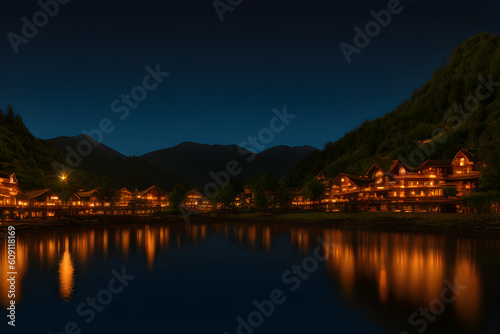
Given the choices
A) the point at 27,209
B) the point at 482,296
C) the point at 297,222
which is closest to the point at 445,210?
the point at 297,222

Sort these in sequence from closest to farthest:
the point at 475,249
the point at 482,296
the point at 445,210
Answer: the point at 482,296 < the point at 475,249 < the point at 445,210

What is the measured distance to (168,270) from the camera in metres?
33.2

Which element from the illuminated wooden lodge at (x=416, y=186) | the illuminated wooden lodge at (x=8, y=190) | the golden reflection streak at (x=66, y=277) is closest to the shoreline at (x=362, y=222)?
the illuminated wooden lodge at (x=416, y=186)

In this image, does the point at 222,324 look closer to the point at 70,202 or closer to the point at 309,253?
the point at 309,253

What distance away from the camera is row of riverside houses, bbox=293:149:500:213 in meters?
78.8

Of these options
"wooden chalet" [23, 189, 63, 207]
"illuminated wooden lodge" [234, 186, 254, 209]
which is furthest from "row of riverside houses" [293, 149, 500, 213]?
"wooden chalet" [23, 189, 63, 207]

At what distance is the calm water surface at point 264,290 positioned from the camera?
17828 millimetres

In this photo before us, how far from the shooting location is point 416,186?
99.0 meters

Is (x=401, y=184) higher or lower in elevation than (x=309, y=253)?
higher

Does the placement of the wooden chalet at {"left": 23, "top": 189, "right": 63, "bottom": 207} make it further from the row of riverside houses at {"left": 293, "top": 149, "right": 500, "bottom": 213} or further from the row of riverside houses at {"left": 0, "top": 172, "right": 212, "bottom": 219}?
the row of riverside houses at {"left": 293, "top": 149, "right": 500, "bottom": 213}

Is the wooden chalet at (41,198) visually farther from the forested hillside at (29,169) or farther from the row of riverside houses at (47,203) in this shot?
the forested hillside at (29,169)

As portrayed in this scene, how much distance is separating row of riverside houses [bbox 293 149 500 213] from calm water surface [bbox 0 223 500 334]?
115ft

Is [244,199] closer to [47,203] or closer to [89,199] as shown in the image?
[89,199]

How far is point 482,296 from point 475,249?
22497 millimetres
